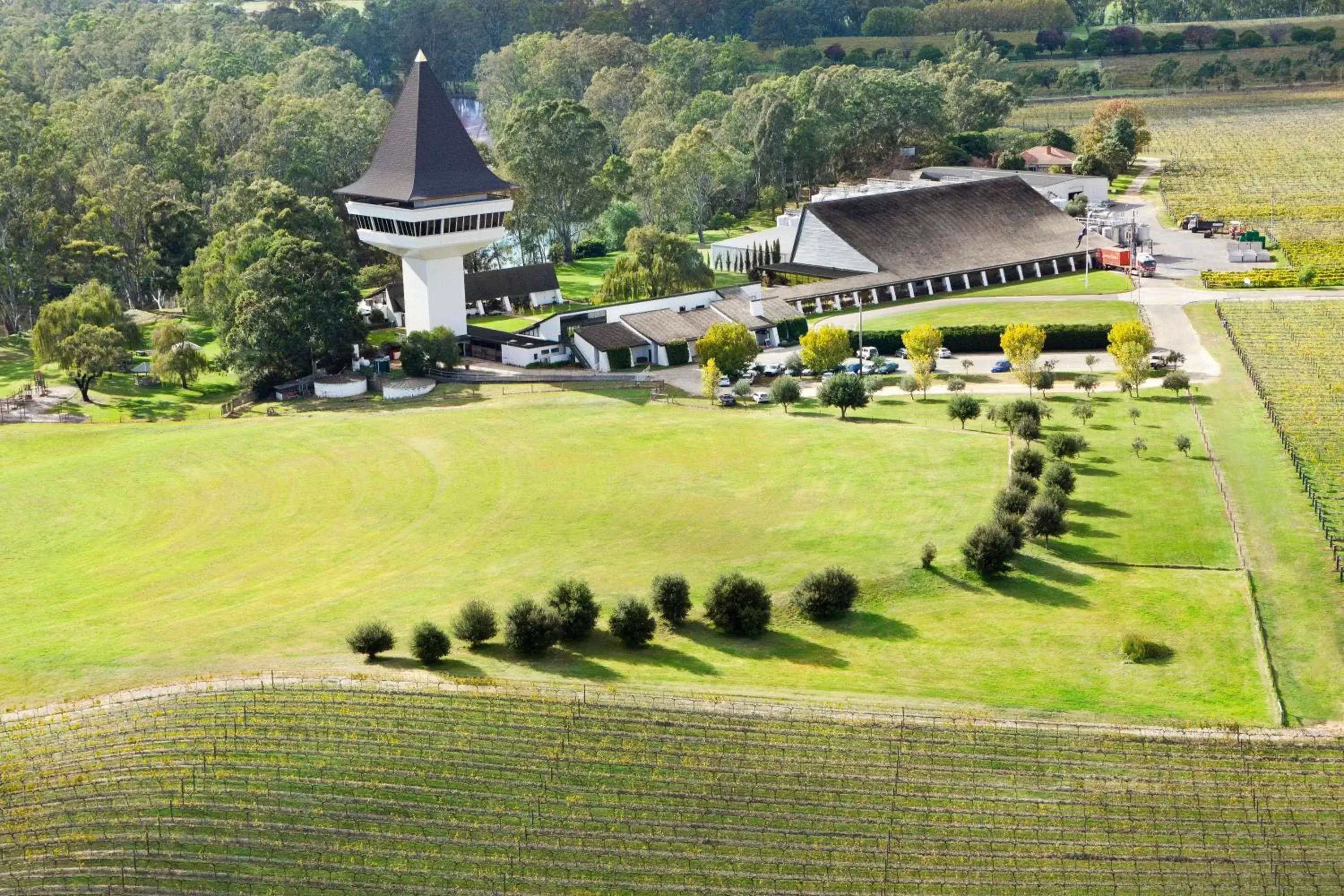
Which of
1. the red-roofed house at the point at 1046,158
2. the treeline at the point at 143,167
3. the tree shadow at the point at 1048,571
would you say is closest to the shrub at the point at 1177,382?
the tree shadow at the point at 1048,571

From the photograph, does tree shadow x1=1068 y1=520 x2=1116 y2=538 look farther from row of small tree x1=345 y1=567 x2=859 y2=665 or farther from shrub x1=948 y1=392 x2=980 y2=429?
shrub x1=948 y1=392 x2=980 y2=429

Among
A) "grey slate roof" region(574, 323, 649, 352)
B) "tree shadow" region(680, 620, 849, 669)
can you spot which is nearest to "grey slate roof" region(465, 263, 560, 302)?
"grey slate roof" region(574, 323, 649, 352)

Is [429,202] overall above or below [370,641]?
above

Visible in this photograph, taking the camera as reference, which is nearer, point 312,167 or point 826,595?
point 826,595

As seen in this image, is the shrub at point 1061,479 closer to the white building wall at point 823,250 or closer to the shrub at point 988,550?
the shrub at point 988,550

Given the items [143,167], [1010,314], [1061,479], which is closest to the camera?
[1061,479]

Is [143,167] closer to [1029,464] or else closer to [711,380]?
[711,380]

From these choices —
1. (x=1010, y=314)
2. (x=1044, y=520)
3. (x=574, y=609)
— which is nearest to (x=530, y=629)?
(x=574, y=609)
